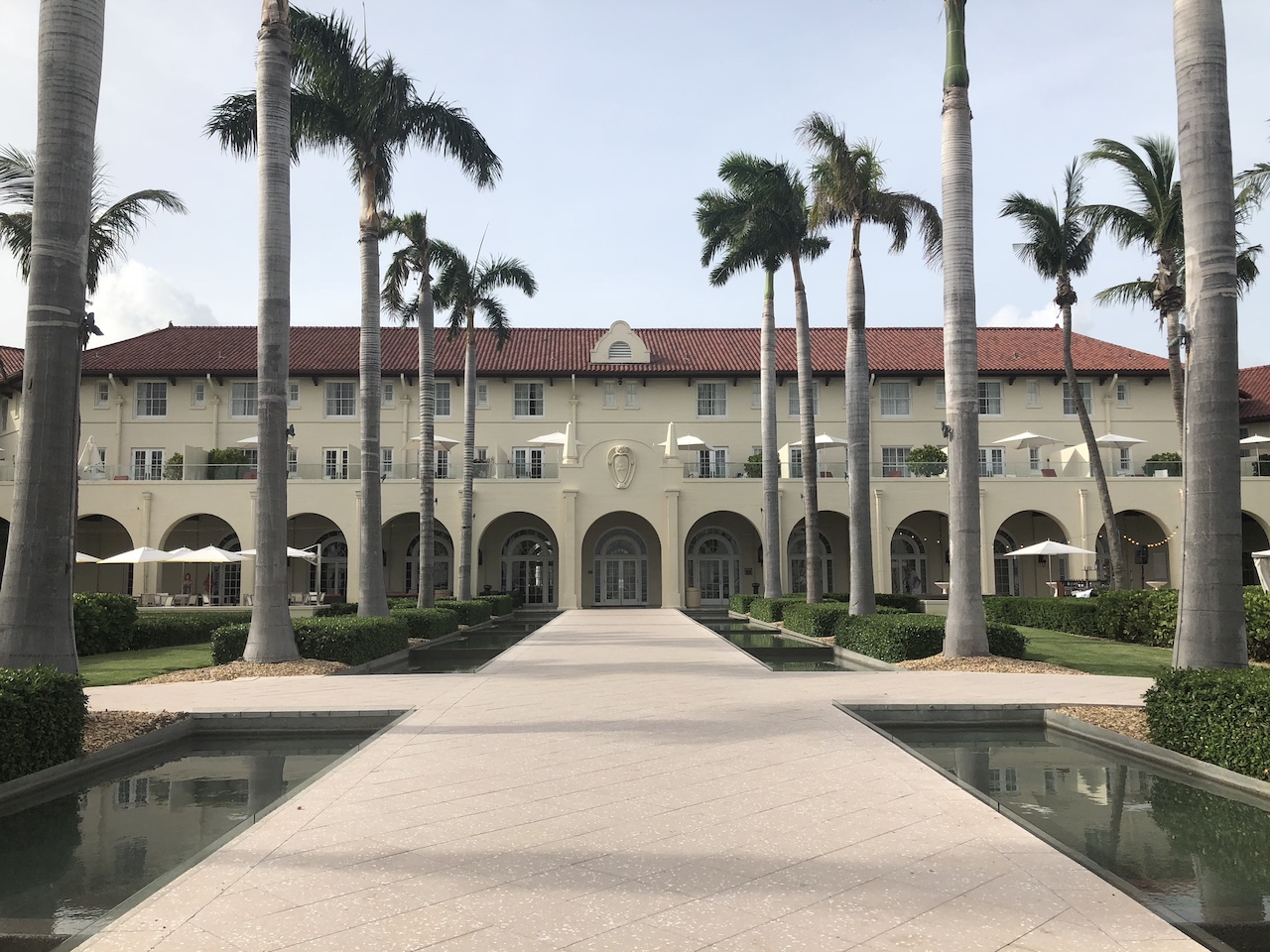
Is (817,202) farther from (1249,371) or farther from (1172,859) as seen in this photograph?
(1249,371)

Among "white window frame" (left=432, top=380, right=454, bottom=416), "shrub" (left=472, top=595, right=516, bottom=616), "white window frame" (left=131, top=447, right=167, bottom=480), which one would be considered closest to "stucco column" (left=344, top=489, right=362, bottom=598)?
"shrub" (left=472, top=595, right=516, bottom=616)

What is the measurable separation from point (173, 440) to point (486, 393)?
12521 mm

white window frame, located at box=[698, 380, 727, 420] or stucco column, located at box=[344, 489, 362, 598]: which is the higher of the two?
white window frame, located at box=[698, 380, 727, 420]

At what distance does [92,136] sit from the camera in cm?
995

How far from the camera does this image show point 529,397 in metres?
41.5

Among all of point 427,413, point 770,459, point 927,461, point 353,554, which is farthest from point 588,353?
point 427,413

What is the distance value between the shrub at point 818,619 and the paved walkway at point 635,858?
36.3ft

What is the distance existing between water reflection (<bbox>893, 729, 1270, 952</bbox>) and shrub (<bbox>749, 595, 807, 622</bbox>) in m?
16.0

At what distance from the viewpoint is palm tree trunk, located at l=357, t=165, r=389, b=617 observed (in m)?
19.4

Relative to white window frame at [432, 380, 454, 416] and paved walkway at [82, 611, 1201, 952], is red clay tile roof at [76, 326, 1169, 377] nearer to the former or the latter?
white window frame at [432, 380, 454, 416]

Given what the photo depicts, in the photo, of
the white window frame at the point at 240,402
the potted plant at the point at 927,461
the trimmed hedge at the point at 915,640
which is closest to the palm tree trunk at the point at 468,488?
the white window frame at the point at 240,402

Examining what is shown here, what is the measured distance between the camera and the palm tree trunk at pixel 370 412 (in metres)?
19.4

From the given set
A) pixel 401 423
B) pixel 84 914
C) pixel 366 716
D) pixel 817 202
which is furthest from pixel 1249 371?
pixel 84 914

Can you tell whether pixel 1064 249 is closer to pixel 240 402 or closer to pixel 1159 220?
pixel 1159 220
